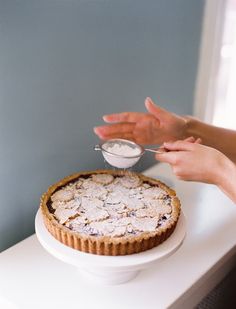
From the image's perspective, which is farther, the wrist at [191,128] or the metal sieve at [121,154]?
the wrist at [191,128]

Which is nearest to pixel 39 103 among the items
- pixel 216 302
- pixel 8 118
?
pixel 8 118

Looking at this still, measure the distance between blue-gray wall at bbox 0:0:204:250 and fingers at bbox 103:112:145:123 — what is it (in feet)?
0.20

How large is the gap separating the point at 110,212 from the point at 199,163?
Result: 8.2 inches

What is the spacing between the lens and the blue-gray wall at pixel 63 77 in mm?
838

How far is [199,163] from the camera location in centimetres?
85

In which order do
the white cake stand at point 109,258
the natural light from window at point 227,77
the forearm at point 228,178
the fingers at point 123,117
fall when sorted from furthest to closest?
the natural light from window at point 227,77 < the fingers at point 123,117 < the forearm at point 228,178 < the white cake stand at point 109,258

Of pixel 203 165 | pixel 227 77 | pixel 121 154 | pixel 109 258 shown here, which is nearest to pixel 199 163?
pixel 203 165

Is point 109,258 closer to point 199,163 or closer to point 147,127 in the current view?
point 199,163

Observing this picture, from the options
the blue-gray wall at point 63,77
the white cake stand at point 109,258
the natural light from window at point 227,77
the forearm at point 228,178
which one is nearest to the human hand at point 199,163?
the forearm at point 228,178

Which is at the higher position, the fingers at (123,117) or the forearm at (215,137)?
the fingers at (123,117)

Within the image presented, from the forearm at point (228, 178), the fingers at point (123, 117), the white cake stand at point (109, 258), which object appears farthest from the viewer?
the fingers at point (123, 117)

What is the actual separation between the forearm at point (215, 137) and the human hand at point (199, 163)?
0.23 m

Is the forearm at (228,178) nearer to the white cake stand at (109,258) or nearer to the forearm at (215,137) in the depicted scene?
the white cake stand at (109,258)

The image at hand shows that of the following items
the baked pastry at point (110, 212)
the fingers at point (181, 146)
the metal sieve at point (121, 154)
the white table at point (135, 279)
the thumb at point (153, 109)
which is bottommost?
the white table at point (135, 279)
